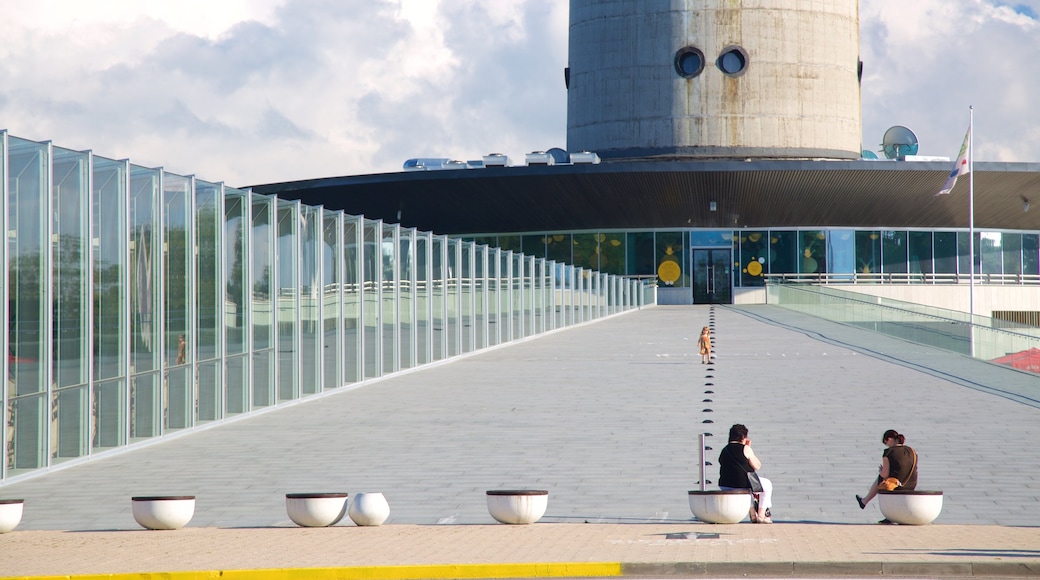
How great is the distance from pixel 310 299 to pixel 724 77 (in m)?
42.5

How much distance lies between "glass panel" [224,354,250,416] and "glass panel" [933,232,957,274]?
53649mm

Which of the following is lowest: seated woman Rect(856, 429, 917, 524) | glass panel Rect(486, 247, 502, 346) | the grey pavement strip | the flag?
the grey pavement strip

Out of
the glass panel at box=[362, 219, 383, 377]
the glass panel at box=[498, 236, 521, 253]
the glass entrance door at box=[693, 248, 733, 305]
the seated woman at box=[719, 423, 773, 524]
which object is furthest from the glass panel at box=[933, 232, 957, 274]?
the seated woman at box=[719, 423, 773, 524]

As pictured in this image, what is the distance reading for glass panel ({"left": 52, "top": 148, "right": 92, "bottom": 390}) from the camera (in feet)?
49.5

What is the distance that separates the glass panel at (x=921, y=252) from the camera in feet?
220

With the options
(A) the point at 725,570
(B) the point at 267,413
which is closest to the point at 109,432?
(B) the point at 267,413

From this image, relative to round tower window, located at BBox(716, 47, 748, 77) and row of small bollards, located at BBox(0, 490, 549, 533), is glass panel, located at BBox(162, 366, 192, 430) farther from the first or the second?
round tower window, located at BBox(716, 47, 748, 77)

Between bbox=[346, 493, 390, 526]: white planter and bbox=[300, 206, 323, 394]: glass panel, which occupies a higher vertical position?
bbox=[300, 206, 323, 394]: glass panel

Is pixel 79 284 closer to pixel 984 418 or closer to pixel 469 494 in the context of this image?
pixel 469 494

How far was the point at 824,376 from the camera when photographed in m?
25.3

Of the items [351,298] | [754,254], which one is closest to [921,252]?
[754,254]

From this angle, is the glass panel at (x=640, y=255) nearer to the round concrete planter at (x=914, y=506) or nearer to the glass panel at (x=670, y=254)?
the glass panel at (x=670, y=254)

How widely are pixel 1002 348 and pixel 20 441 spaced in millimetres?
21450

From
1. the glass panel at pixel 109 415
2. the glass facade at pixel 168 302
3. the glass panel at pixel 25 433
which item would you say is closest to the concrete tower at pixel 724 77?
the glass facade at pixel 168 302
